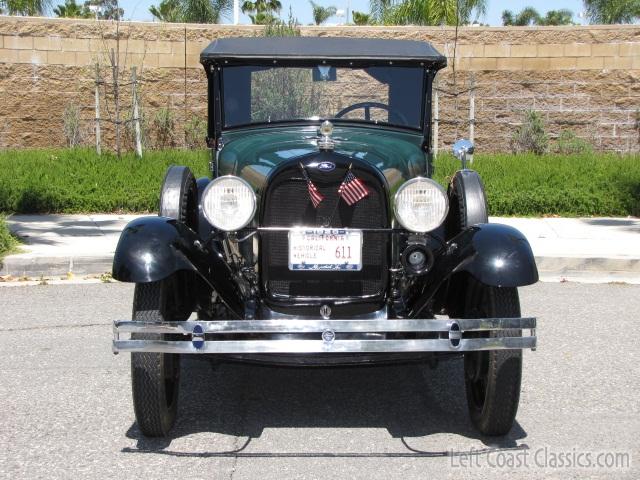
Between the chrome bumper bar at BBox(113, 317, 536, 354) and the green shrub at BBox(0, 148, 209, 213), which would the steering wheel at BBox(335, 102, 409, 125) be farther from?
the green shrub at BBox(0, 148, 209, 213)

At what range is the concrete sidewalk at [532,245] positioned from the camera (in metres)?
8.88

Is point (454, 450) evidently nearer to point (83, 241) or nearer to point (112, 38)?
point (83, 241)

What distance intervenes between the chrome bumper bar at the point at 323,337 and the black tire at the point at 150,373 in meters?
0.19

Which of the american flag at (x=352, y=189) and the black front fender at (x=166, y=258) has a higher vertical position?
the american flag at (x=352, y=189)

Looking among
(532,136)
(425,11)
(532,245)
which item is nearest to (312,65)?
(532,245)

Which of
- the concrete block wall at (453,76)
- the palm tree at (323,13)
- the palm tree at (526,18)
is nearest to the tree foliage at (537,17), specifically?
the palm tree at (526,18)

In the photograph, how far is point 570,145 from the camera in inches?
627

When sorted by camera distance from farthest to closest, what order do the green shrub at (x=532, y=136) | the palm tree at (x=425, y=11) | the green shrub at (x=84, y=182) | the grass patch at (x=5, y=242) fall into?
the palm tree at (x=425, y=11)
the green shrub at (x=532, y=136)
the green shrub at (x=84, y=182)
the grass patch at (x=5, y=242)

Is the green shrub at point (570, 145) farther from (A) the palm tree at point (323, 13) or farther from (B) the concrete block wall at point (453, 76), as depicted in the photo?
(A) the palm tree at point (323, 13)

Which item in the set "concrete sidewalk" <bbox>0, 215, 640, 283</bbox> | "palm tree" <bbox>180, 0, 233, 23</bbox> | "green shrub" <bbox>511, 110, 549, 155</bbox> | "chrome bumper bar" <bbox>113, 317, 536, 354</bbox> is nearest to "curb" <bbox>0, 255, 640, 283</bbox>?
"concrete sidewalk" <bbox>0, 215, 640, 283</bbox>

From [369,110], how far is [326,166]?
1.47m

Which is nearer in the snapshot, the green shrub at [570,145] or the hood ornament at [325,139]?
the hood ornament at [325,139]

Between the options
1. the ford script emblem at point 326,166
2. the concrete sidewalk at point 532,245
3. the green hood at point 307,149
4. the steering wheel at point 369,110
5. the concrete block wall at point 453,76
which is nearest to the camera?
the ford script emblem at point 326,166

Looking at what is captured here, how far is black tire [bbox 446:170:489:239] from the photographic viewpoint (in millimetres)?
5449
